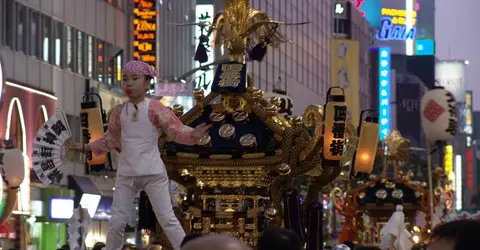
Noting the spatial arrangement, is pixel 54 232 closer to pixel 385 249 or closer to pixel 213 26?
pixel 385 249

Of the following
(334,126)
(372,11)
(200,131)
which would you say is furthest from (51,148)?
(372,11)

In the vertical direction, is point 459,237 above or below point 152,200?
above

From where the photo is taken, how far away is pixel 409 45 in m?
164

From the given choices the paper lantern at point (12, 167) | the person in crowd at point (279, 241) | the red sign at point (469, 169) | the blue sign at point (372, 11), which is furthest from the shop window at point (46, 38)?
the red sign at point (469, 169)

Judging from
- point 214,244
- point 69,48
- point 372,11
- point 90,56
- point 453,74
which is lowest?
point 214,244

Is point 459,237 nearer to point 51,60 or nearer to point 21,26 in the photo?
point 21,26

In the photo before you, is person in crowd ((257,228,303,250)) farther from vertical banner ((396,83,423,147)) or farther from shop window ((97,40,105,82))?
vertical banner ((396,83,423,147))

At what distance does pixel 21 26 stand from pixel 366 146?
22.5m

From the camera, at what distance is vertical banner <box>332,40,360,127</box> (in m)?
96.4

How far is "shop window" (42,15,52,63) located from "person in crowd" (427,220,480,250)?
3877cm

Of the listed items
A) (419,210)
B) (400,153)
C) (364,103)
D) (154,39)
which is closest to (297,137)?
(419,210)

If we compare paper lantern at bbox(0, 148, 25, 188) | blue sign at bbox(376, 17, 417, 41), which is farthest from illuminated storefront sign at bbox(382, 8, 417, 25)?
paper lantern at bbox(0, 148, 25, 188)

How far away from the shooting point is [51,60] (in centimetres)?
4531

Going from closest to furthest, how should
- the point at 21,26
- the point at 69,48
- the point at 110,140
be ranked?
the point at 110,140 → the point at 21,26 → the point at 69,48
